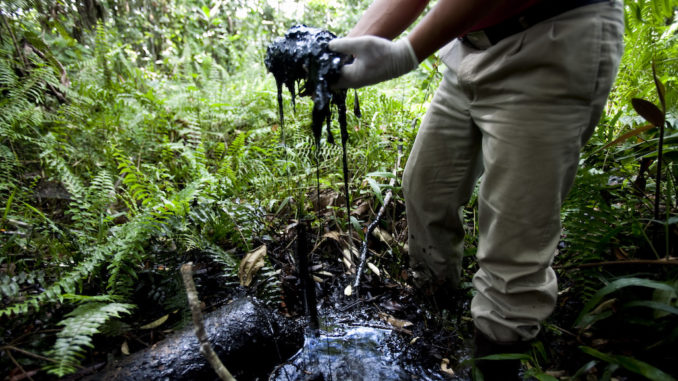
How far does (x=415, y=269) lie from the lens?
7.59 ft

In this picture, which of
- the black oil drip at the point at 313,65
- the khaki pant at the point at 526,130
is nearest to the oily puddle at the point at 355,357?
the khaki pant at the point at 526,130

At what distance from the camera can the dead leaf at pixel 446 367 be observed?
184cm

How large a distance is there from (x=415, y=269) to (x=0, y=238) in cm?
254

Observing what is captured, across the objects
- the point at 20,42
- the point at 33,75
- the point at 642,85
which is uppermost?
the point at 20,42

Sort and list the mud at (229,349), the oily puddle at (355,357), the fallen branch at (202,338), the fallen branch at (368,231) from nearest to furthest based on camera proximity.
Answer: the fallen branch at (202,338) → the mud at (229,349) → the oily puddle at (355,357) → the fallen branch at (368,231)

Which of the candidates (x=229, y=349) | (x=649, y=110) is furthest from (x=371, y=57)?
(x=229, y=349)

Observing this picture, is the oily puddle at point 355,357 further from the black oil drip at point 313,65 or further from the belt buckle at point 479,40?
the belt buckle at point 479,40

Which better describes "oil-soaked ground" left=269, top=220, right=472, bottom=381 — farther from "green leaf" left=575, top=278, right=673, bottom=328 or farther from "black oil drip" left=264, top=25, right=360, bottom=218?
"black oil drip" left=264, top=25, right=360, bottom=218

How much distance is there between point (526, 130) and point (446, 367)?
1.33m

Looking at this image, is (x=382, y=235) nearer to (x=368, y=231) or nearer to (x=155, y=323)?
(x=368, y=231)

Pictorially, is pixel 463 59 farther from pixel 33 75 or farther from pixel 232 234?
pixel 33 75

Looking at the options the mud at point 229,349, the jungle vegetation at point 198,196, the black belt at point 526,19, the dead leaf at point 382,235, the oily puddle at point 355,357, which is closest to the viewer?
the black belt at point 526,19

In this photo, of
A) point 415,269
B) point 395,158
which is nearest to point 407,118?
point 395,158

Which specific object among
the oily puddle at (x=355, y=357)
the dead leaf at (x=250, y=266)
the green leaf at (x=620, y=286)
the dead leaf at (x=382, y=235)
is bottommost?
the oily puddle at (x=355, y=357)
